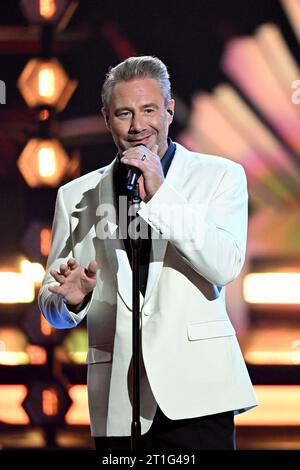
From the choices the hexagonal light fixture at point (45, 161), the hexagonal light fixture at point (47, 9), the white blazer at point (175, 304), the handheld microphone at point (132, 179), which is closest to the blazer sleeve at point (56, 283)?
the white blazer at point (175, 304)

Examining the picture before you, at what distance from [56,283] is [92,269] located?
0.25m

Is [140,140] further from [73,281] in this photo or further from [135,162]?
[73,281]

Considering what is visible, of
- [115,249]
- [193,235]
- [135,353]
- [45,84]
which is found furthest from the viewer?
[45,84]

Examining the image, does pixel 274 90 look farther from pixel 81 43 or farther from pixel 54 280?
pixel 54 280

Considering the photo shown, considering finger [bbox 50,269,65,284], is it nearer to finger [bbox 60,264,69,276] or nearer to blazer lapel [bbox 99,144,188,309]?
finger [bbox 60,264,69,276]

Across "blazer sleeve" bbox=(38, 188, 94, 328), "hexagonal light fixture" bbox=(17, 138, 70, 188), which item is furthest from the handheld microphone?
"hexagonal light fixture" bbox=(17, 138, 70, 188)

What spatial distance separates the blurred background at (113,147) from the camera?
331cm

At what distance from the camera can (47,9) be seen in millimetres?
3418

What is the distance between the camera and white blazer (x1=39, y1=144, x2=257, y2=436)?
179 cm

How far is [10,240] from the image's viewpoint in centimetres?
343

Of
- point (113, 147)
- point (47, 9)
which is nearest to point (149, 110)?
point (113, 147)

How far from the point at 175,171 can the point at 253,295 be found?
1.47 m

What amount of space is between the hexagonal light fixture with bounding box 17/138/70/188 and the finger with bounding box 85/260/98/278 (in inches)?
64.6
